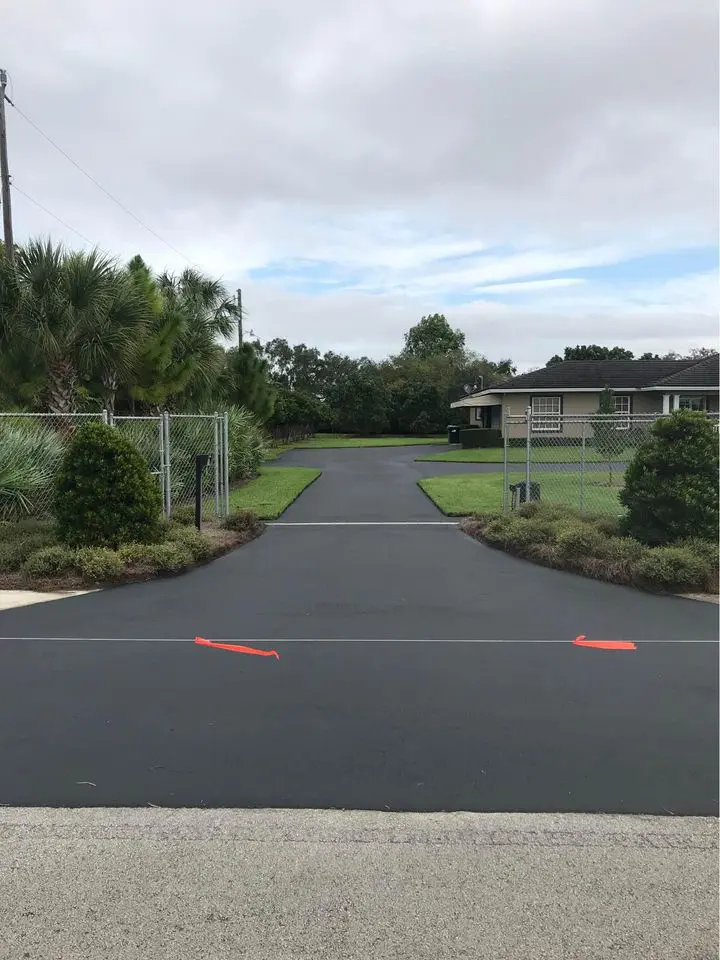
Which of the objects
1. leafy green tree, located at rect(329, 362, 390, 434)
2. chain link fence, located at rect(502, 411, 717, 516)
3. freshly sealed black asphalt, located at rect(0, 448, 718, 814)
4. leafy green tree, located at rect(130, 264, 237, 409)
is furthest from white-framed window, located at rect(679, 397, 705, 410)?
freshly sealed black asphalt, located at rect(0, 448, 718, 814)

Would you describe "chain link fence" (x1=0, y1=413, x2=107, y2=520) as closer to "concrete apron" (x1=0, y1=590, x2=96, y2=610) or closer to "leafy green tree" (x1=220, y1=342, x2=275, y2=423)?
"concrete apron" (x1=0, y1=590, x2=96, y2=610)

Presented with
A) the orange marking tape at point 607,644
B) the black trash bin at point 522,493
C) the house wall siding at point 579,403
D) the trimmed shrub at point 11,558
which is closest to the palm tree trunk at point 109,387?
the trimmed shrub at point 11,558

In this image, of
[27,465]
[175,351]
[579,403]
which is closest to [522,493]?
[27,465]

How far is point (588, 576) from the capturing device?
8.24m

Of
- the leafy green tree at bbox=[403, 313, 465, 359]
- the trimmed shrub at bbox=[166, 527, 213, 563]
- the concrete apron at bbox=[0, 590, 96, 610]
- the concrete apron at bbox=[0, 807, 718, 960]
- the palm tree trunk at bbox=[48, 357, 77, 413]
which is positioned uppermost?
the leafy green tree at bbox=[403, 313, 465, 359]

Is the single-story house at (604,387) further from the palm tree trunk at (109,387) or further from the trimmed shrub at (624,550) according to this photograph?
the trimmed shrub at (624,550)

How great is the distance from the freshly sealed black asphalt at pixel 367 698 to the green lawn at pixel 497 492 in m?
5.38

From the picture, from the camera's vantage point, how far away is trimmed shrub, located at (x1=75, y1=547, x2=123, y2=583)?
785 centimetres

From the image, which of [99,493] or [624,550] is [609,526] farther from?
[99,493]

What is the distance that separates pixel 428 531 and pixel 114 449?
200 inches

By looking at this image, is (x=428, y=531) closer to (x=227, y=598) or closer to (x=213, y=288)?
(x=227, y=598)

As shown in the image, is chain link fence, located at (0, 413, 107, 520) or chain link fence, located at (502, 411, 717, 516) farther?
chain link fence, located at (502, 411, 717, 516)

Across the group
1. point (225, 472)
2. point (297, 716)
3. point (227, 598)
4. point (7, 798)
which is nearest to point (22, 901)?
point (7, 798)

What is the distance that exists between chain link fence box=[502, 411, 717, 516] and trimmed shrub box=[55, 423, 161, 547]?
229 inches
